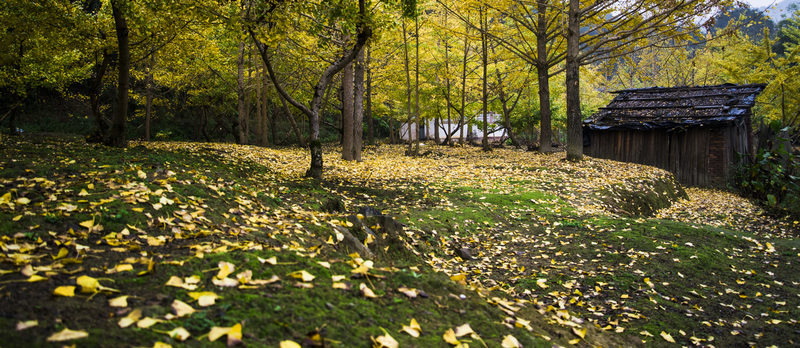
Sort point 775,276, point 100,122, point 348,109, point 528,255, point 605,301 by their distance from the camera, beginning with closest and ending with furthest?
point 605,301 < point 775,276 < point 528,255 < point 100,122 < point 348,109

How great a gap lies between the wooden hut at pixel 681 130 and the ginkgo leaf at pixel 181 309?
1850cm

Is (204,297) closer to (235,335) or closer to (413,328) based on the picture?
(235,335)

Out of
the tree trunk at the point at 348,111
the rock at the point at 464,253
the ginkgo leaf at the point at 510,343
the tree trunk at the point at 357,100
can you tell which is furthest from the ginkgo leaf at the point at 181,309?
the tree trunk at the point at 357,100

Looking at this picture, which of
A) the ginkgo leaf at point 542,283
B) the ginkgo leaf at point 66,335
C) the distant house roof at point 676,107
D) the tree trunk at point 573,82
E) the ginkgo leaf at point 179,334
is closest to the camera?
the ginkgo leaf at point 66,335

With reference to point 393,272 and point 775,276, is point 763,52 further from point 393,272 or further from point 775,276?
point 393,272

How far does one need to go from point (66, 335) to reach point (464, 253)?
4.68 metres

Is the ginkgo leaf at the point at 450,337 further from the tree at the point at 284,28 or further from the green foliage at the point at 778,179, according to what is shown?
the green foliage at the point at 778,179

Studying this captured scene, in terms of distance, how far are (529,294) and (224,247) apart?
3315mm

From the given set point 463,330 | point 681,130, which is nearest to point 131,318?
point 463,330

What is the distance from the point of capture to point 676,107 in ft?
57.5

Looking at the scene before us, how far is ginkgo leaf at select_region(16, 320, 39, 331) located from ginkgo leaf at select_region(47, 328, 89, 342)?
15cm

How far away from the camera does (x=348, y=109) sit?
45.6 feet

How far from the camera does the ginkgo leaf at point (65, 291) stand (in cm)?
233

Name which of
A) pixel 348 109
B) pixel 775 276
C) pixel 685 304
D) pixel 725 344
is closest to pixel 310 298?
pixel 725 344
